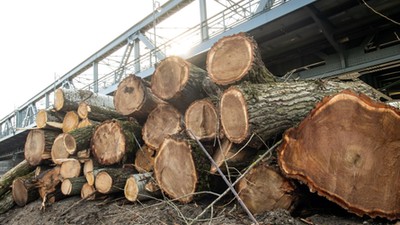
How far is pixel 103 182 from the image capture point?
3.18 m

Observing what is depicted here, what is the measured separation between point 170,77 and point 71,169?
1.96m

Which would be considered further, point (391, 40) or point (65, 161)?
point (391, 40)

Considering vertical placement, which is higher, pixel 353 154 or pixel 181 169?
pixel 353 154

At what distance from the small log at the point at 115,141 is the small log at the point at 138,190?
54 centimetres

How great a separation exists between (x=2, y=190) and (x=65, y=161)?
5.64ft

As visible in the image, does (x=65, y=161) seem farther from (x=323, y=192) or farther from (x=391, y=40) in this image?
(x=391, y=40)

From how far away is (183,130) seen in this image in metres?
3.03

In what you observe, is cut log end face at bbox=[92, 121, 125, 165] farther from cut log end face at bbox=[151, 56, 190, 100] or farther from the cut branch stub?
the cut branch stub

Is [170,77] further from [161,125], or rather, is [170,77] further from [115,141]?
[115,141]

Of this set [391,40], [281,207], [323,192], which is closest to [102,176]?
[281,207]

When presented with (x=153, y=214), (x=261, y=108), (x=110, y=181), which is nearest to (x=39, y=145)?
(x=110, y=181)

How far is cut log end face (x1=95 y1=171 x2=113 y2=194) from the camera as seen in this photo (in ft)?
10.2

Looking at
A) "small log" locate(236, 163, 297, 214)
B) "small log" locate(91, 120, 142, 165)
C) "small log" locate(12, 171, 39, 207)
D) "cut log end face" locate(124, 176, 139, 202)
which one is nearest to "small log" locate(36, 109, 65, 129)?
"small log" locate(12, 171, 39, 207)

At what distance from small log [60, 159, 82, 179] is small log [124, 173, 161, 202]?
116 cm
